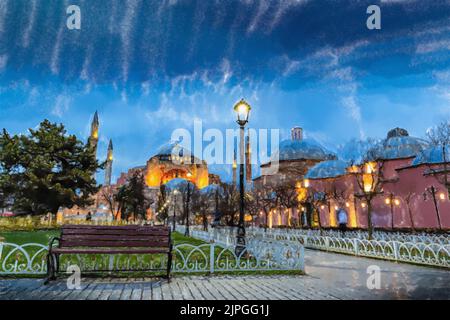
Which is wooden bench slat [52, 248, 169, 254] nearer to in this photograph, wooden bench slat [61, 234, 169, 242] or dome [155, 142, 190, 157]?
wooden bench slat [61, 234, 169, 242]

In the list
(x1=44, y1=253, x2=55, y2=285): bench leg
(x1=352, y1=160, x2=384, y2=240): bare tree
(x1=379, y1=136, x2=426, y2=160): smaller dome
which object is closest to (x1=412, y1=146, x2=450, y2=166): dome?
(x1=379, y1=136, x2=426, y2=160): smaller dome

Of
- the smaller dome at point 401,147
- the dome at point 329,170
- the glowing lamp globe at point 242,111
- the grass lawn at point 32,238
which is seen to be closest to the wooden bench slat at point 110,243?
the glowing lamp globe at point 242,111

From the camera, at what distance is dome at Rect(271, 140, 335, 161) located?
55.7 meters

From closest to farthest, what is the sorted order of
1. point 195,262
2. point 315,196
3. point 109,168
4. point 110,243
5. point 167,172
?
point 110,243 → point 195,262 → point 315,196 → point 167,172 → point 109,168

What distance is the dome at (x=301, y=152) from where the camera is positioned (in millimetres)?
55719

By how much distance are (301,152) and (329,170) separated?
1768 centimetres

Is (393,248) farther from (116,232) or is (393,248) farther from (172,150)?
(172,150)

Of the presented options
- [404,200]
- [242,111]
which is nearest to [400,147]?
[404,200]

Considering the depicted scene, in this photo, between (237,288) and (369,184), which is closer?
(237,288)

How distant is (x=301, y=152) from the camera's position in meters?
56.6

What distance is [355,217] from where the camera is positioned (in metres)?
32.0

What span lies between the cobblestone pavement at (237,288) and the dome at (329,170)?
32794mm
